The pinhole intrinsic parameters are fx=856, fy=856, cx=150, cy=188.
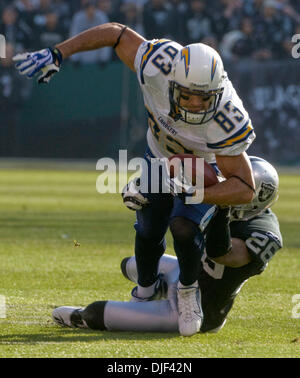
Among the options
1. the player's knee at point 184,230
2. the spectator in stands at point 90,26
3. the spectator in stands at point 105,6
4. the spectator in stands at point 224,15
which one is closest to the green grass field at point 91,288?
the player's knee at point 184,230

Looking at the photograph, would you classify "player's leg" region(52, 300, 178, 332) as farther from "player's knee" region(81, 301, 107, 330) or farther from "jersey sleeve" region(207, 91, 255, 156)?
"jersey sleeve" region(207, 91, 255, 156)

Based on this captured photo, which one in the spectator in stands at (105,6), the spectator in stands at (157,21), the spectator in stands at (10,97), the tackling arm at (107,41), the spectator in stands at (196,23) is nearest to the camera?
the tackling arm at (107,41)

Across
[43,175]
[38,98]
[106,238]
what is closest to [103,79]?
[38,98]

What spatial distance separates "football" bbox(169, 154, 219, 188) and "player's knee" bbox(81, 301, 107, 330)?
2.68 ft

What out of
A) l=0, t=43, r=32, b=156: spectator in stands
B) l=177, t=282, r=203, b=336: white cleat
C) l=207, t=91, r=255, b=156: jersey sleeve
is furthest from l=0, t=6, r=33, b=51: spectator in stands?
l=177, t=282, r=203, b=336: white cleat

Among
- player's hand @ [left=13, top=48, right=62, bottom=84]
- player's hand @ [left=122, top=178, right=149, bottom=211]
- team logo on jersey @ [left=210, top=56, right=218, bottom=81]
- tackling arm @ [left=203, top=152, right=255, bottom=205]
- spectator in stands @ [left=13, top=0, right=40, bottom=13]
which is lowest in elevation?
player's hand @ [left=122, top=178, right=149, bottom=211]

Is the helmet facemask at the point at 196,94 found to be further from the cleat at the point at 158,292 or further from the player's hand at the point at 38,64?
the cleat at the point at 158,292

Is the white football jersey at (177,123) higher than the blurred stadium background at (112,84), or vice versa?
the white football jersey at (177,123)

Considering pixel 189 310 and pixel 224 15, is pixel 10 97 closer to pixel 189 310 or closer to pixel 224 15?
pixel 224 15

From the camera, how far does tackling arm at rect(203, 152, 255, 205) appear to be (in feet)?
14.8

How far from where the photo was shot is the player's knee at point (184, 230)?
448 cm

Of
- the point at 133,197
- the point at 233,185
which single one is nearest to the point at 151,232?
the point at 133,197

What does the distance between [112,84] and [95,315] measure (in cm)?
1459

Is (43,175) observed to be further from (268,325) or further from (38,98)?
(268,325)
